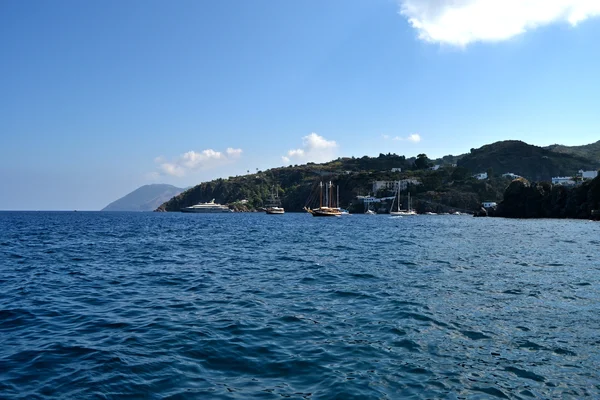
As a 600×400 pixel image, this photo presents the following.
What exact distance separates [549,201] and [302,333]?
13731 centimetres

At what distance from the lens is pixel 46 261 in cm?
3027

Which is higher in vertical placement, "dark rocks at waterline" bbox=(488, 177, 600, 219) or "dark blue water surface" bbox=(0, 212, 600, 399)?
"dark rocks at waterline" bbox=(488, 177, 600, 219)

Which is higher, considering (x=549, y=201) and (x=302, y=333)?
(x=549, y=201)

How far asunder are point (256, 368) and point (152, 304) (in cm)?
826

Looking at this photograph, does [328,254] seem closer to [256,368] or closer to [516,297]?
[516,297]

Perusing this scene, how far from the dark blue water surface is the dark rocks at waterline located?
103 metres

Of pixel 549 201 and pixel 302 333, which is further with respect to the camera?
pixel 549 201

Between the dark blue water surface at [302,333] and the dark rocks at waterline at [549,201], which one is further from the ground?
the dark rocks at waterline at [549,201]

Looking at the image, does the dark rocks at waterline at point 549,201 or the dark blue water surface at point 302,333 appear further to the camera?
the dark rocks at waterline at point 549,201

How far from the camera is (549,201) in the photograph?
410 ft

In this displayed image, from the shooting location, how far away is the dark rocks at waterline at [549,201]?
108m

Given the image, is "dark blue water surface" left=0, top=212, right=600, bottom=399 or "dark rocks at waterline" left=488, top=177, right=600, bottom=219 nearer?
"dark blue water surface" left=0, top=212, right=600, bottom=399

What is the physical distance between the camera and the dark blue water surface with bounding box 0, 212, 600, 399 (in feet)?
A: 28.4

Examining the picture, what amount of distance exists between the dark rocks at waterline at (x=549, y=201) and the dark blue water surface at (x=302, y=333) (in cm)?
10335
